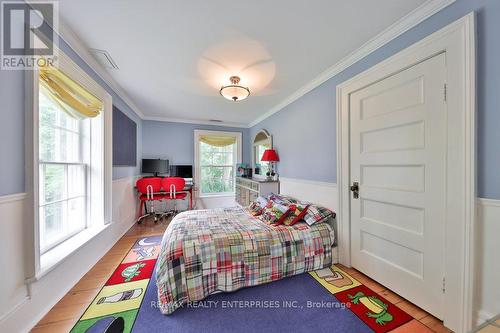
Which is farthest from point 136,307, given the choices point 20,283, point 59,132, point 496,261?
point 496,261

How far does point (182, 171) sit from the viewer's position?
14.8 feet

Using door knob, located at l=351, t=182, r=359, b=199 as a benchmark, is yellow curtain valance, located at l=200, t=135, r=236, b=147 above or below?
above

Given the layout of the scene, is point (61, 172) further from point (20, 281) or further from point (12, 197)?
point (20, 281)

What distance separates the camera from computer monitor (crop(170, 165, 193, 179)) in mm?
4484

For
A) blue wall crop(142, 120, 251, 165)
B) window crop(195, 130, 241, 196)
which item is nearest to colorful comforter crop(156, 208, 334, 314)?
window crop(195, 130, 241, 196)

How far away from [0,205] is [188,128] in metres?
3.74

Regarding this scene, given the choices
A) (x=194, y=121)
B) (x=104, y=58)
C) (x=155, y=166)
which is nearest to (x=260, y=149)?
(x=194, y=121)

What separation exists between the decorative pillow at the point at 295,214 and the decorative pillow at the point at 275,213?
0.05 m

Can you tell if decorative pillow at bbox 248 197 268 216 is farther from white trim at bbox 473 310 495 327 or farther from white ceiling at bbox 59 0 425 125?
white trim at bbox 473 310 495 327

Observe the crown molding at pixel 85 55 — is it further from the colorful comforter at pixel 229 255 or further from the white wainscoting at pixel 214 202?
the white wainscoting at pixel 214 202

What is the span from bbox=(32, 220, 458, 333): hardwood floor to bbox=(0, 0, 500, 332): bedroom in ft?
0.06

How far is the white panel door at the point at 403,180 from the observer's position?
1.37 metres

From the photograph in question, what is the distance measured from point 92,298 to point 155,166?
300 cm

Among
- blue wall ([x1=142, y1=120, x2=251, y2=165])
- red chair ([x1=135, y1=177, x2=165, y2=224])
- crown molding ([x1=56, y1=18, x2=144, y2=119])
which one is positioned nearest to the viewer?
crown molding ([x1=56, y1=18, x2=144, y2=119])
